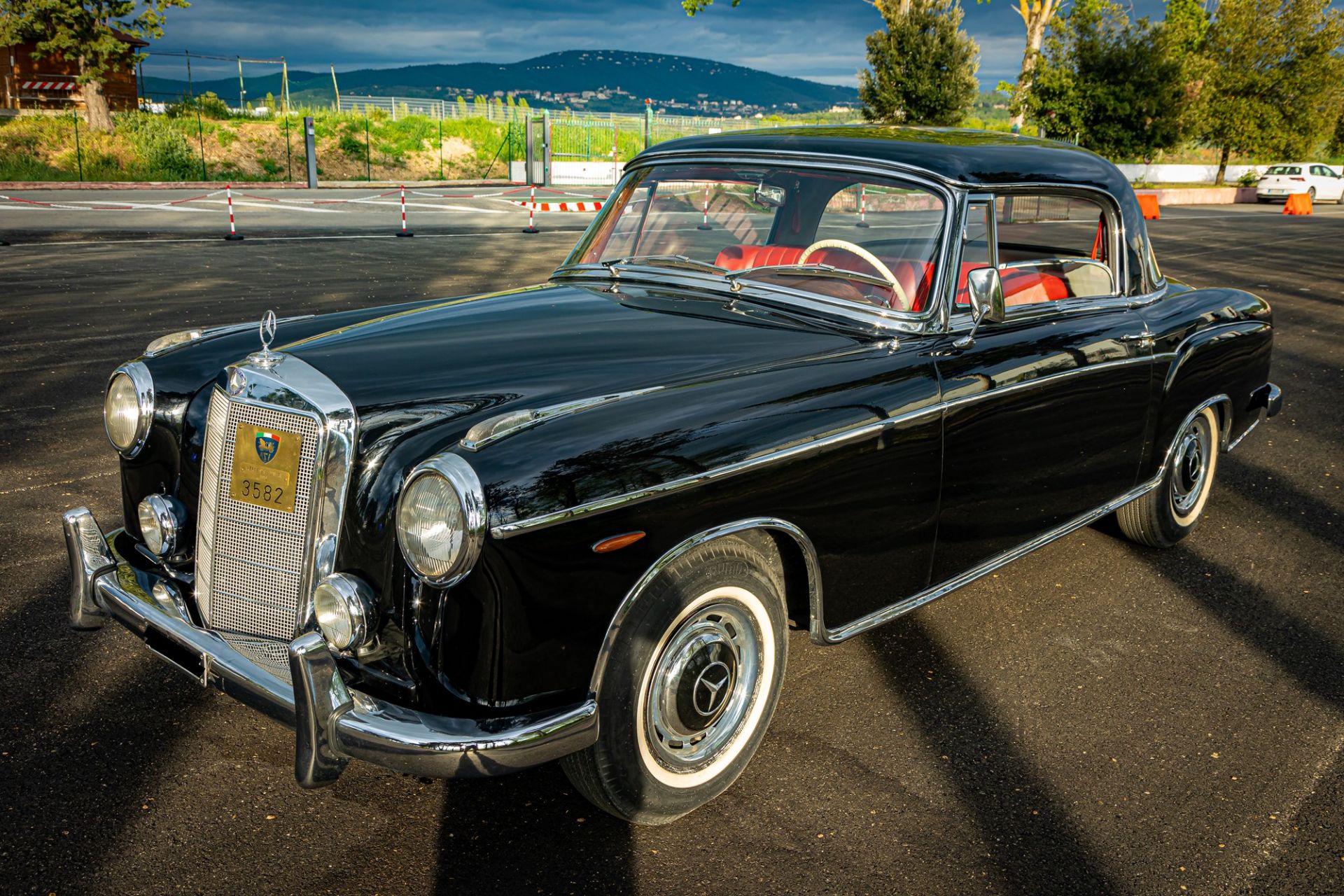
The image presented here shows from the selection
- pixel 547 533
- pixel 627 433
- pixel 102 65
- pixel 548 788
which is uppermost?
pixel 102 65

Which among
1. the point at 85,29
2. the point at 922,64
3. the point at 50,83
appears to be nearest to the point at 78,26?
the point at 85,29

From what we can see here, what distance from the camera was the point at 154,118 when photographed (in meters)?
34.9

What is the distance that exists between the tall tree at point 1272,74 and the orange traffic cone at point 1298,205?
7.36 metres

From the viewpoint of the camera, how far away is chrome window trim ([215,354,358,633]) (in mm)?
2516

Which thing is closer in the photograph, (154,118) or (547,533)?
(547,533)

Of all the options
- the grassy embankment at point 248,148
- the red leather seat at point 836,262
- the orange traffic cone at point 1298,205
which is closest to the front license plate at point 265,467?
the red leather seat at point 836,262

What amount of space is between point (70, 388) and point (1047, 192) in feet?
20.1

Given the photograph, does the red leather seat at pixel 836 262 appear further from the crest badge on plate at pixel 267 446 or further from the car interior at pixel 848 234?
the crest badge on plate at pixel 267 446

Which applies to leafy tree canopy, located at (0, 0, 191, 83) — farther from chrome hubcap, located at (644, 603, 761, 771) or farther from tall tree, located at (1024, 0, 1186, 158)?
chrome hubcap, located at (644, 603, 761, 771)

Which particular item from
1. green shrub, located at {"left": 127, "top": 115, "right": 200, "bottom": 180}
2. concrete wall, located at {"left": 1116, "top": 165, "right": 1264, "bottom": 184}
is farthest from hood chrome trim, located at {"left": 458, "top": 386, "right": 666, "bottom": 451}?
concrete wall, located at {"left": 1116, "top": 165, "right": 1264, "bottom": 184}

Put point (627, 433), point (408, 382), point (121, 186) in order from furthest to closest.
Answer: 1. point (121, 186)
2. point (408, 382)
3. point (627, 433)

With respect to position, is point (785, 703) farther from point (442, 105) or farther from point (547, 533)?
point (442, 105)

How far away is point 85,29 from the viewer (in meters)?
33.7

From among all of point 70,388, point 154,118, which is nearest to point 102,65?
point 154,118
